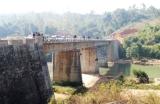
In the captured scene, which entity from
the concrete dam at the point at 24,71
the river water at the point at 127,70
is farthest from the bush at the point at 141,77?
the concrete dam at the point at 24,71

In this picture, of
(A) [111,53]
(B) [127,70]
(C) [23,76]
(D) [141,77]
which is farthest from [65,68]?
(A) [111,53]

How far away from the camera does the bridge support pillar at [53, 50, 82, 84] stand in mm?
57031

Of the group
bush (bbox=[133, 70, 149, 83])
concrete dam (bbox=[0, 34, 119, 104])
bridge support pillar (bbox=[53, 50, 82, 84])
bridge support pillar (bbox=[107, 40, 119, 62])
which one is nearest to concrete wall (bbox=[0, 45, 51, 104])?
concrete dam (bbox=[0, 34, 119, 104])

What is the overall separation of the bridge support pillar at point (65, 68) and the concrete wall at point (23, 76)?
19377 millimetres

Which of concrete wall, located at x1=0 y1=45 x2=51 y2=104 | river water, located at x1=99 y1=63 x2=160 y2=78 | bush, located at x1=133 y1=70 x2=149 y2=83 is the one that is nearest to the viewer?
concrete wall, located at x1=0 y1=45 x2=51 y2=104

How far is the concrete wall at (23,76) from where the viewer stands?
2973 cm

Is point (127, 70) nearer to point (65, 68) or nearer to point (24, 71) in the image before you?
point (65, 68)

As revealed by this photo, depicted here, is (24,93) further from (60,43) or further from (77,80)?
(77,80)

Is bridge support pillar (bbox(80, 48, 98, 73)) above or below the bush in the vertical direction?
above

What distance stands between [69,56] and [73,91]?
9640 mm

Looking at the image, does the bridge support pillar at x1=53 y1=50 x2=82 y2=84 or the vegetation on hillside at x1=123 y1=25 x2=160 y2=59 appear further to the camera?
the vegetation on hillside at x1=123 y1=25 x2=160 y2=59

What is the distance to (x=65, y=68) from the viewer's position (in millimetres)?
57438

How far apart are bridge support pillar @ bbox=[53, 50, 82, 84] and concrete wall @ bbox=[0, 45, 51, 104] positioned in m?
19.4

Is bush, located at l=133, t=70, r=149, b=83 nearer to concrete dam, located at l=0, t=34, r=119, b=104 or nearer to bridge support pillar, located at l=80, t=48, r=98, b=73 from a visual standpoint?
concrete dam, located at l=0, t=34, r=119, b=104
